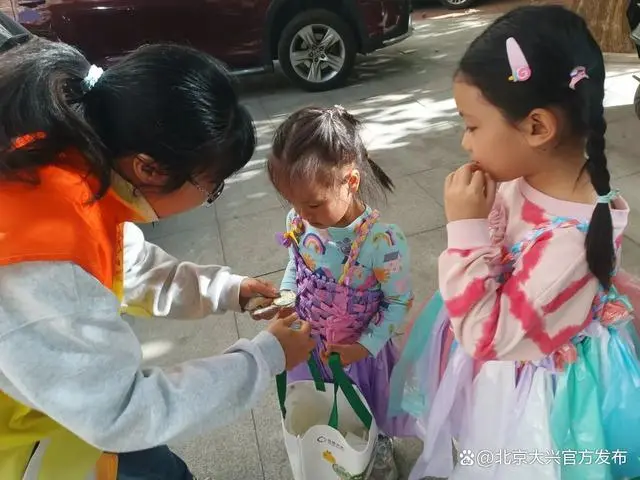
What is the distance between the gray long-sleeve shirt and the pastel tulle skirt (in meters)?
0.57

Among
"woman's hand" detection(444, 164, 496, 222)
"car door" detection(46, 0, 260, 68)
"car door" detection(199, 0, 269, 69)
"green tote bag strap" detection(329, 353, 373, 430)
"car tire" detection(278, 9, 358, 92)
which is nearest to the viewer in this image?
"woman's hand" detection(444, 164, 496, 222)

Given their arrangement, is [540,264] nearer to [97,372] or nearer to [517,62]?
[517,62]

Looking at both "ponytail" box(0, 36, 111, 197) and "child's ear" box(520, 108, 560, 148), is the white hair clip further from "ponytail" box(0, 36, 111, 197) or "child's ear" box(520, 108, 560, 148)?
"child's ear" box(520, 108, 560, 148)

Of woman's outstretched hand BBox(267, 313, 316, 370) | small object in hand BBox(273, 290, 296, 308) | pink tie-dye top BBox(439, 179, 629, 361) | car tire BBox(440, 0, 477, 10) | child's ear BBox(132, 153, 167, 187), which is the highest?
child's ear BBox(132, 153, 167, 187)

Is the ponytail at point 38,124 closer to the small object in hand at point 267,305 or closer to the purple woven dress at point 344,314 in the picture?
the small object in hand at point 267,305

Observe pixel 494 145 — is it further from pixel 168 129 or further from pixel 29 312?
pixel 29 312

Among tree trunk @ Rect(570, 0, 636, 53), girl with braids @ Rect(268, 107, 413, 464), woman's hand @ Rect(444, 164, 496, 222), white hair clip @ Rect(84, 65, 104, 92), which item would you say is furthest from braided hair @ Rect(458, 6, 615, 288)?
tree trunk @ Rect(570, 0, 636, 53)

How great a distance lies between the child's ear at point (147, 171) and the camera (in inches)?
43.9

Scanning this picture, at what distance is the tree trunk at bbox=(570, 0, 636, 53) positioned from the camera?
552 centimetres

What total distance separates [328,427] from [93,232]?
0.81 m

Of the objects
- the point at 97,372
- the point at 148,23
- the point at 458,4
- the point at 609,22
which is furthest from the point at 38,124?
the point at 458,4

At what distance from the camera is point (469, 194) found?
1236 mm

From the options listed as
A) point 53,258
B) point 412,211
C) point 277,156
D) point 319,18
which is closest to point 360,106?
point 319,18

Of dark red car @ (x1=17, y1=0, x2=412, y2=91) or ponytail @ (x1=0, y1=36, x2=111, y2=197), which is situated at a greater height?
ponytail @ (x1=0, y1=36, x2=111, y2=197)
